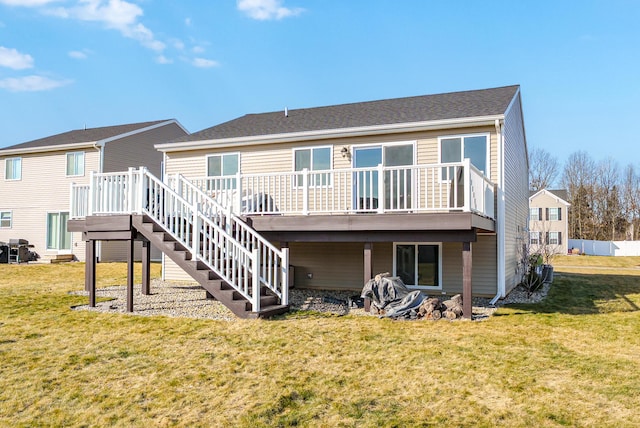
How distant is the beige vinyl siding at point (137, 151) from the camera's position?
836 inches

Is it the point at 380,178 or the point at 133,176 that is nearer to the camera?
the point at 380,178

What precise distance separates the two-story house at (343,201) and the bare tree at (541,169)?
3092 cm

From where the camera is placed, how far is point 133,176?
9.55m

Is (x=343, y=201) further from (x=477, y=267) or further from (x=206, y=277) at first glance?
(x=206, y=277)

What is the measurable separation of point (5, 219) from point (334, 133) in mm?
19619

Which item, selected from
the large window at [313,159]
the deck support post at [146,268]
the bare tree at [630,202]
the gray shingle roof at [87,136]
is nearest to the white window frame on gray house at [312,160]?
the large window at [313,159]

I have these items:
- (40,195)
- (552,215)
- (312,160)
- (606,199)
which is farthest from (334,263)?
(606,199)

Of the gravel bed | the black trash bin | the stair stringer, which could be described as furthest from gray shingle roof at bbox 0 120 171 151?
the stair stringer

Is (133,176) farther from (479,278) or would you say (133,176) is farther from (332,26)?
(332,26)

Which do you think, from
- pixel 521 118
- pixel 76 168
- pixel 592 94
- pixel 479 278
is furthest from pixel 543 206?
pixel 76 168

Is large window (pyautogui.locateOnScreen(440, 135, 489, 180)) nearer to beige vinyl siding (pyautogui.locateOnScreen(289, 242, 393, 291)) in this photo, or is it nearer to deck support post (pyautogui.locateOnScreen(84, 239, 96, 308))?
beige vinyl siding (pyautogui.locateOnScreen(289, 242, 393, 291))

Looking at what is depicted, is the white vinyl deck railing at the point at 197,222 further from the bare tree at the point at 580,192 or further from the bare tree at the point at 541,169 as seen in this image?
the bare tree at the point at 580,192

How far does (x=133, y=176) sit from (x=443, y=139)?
281 inches

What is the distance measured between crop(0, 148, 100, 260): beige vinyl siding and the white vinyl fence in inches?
1475
